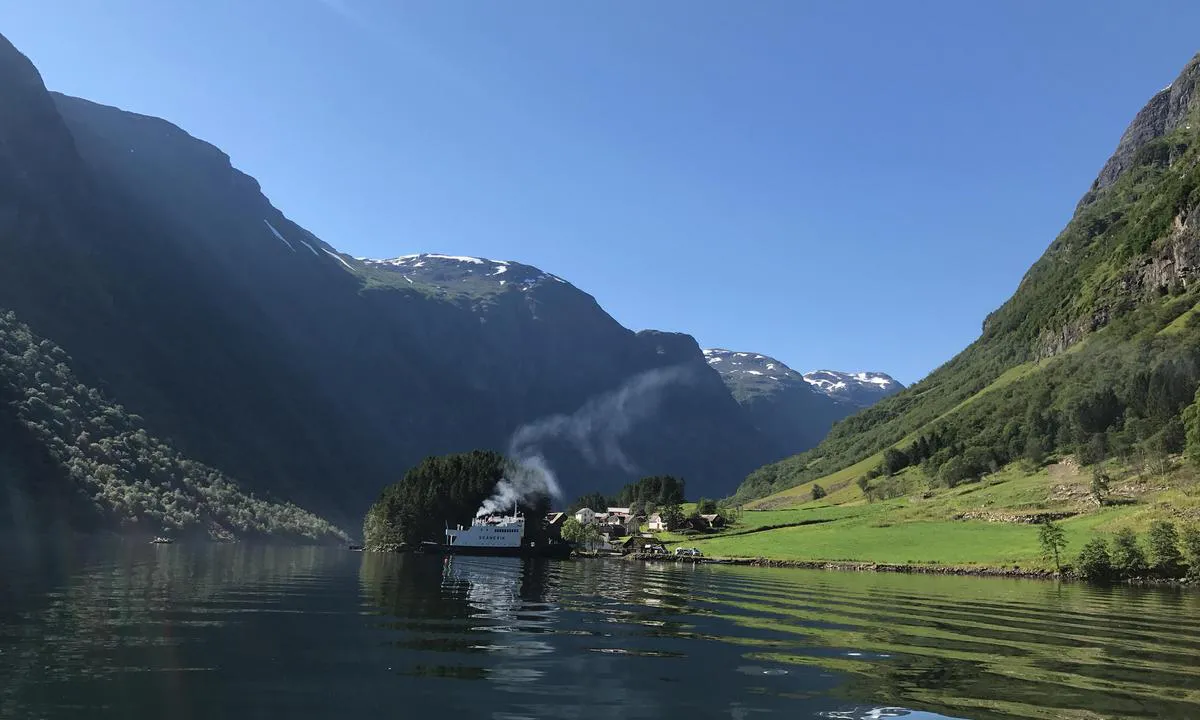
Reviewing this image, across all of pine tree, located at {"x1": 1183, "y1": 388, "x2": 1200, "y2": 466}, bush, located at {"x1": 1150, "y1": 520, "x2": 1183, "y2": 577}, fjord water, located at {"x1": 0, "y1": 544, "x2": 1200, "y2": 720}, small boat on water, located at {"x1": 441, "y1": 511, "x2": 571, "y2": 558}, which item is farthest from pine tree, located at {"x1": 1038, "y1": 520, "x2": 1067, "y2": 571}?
small boat on water, located at {"x1": 441, "y1": 511, "x2": 571, "y2": 558}

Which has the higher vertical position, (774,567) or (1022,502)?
(1022,502)

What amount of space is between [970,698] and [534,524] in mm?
139703

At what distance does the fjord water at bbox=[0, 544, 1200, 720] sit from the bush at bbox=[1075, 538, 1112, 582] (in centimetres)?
4267

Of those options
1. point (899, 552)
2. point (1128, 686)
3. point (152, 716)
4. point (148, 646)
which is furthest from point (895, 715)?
point (899, 552)

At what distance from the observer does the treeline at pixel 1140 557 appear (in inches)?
3049

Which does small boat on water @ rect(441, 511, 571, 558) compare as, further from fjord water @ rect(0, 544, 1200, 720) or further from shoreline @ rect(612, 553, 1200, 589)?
fjord water @ rect(0, 544, 1200, 720)

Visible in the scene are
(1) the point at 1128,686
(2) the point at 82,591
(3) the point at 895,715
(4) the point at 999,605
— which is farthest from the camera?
(4) the point at 999,605

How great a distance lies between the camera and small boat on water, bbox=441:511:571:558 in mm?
131750

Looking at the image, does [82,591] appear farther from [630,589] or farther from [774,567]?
[774,567]

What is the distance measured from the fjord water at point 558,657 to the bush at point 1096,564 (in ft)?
140

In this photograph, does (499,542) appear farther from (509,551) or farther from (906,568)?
(906,568)

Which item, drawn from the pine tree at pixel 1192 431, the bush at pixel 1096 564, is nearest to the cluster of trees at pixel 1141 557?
the bush at pixel 1096 564

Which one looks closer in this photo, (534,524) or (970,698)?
(970,698)

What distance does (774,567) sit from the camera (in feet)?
358
